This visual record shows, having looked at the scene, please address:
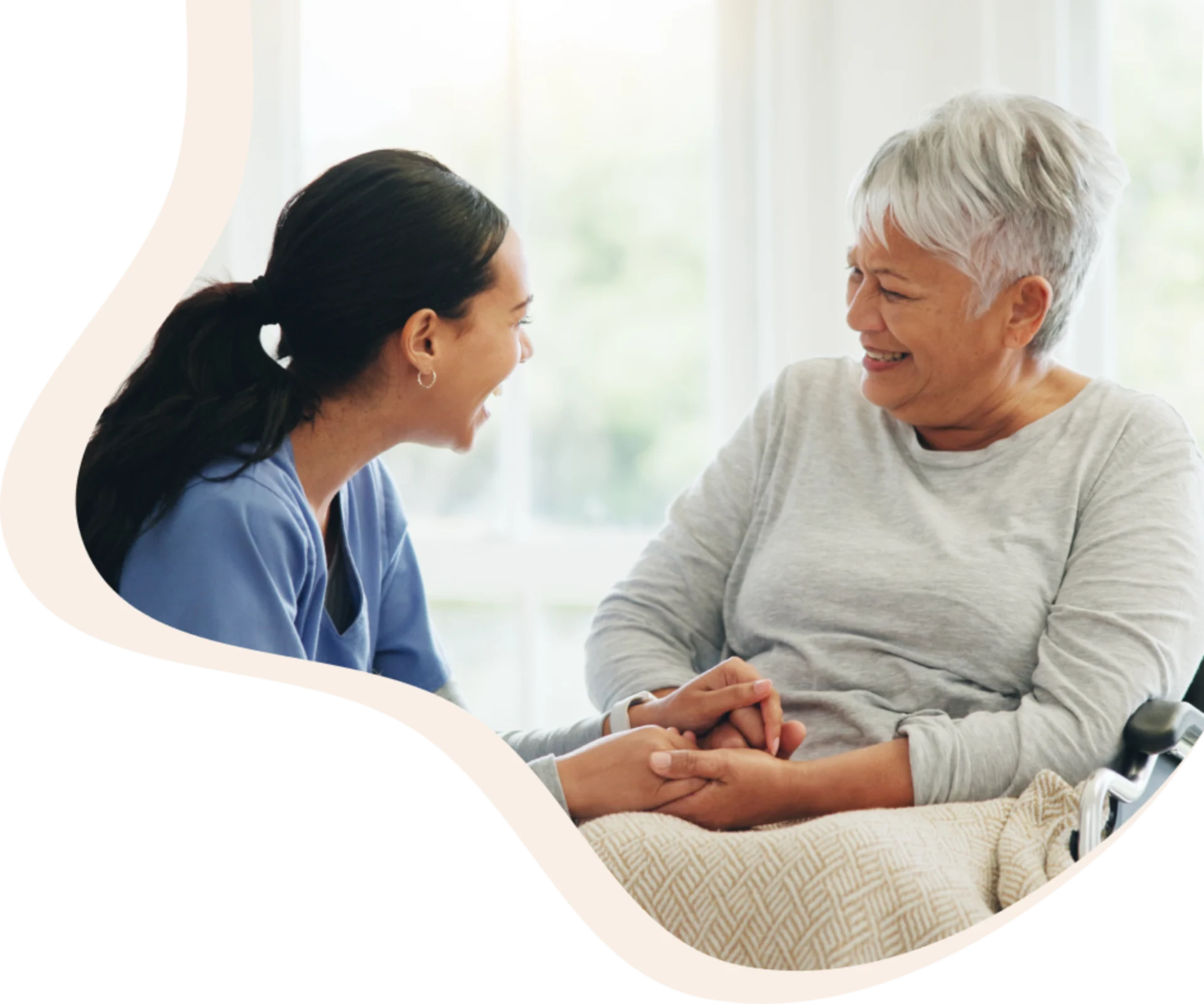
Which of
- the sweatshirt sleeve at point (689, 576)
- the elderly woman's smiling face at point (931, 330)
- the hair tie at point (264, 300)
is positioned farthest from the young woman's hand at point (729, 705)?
the hair tie at point (264, 300)

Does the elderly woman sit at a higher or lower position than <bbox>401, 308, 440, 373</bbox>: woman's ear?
lower

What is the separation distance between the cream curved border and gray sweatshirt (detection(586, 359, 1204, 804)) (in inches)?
11.9

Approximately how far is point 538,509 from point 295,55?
64cm

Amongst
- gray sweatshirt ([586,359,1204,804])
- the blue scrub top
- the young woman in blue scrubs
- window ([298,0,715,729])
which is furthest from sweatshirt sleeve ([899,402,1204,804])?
window ([298,0,715,729])

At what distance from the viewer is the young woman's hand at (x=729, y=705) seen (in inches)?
29.8

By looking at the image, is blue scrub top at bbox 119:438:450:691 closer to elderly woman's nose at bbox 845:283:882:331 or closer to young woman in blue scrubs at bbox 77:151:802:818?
young woman in blue scrubs at bbox 77:151:802:818

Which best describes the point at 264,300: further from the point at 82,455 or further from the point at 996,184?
the point at 996,184

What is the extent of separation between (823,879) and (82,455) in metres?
0.42

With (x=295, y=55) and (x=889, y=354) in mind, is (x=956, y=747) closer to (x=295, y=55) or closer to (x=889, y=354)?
(x=889, y=354)

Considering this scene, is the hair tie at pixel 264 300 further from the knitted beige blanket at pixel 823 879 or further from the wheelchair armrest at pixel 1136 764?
the wheelchair armrest at pixel 1136 764

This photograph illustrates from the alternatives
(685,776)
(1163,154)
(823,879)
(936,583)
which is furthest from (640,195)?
(823,879)

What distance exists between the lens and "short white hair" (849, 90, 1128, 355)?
2.63 feet

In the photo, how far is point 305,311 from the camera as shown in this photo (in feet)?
2.24

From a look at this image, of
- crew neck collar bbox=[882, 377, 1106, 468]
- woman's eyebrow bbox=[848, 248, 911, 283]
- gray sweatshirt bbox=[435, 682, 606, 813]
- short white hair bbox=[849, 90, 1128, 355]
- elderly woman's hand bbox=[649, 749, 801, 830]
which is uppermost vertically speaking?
short white hair bbox=[849, 90, 1128, 355]
